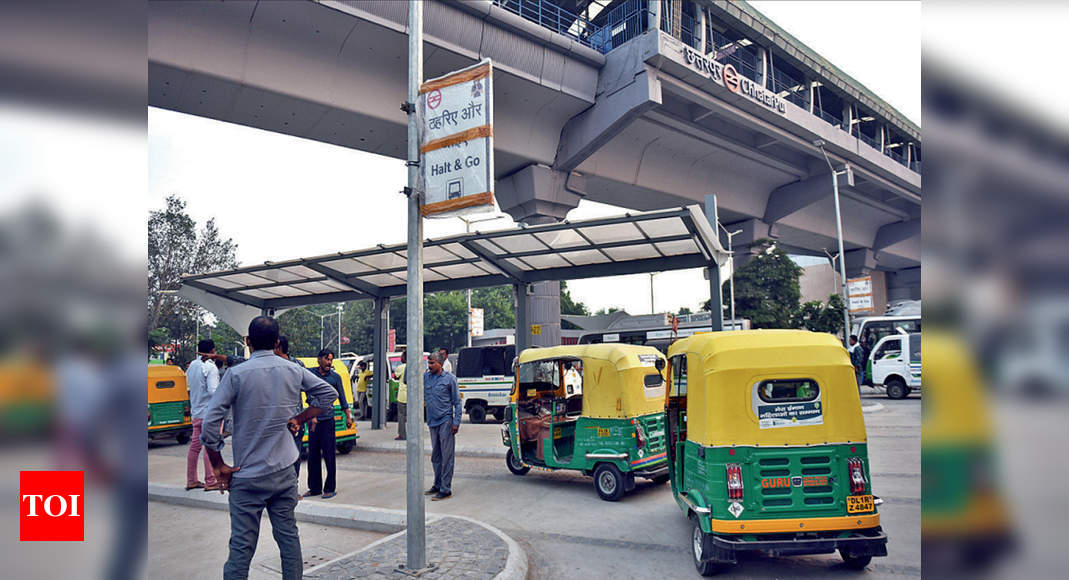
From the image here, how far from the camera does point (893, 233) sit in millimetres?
41031

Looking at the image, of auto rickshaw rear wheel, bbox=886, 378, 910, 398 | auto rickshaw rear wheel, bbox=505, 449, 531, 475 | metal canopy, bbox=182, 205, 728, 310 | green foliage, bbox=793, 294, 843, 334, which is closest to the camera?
auto rickshaw rear wheel, bbox=505, 449, 531, 475

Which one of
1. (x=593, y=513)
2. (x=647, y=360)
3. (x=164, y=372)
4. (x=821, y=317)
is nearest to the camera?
(x=593, y=513)

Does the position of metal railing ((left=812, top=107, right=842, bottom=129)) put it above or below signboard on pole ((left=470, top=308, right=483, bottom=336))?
above

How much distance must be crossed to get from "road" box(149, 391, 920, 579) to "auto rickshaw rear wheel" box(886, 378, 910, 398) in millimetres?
9554

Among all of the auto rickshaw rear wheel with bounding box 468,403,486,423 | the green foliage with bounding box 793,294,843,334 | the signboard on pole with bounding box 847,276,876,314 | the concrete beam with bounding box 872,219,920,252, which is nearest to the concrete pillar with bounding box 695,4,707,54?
the signboard on pole with bounding box 847,276,876,314

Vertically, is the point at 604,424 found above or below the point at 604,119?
below

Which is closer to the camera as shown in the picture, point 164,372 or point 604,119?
point 164,372

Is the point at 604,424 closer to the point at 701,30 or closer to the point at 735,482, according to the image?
the point at 735,482

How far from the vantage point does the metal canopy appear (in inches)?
434

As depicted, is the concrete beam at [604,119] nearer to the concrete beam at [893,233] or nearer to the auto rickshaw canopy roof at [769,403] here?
the auto rickshaw canopy roof at [769,403]

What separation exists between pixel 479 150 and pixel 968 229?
14.1 feet

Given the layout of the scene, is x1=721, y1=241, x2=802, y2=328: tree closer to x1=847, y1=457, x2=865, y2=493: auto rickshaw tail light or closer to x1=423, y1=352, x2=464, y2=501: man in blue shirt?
x1=423, y1=352, x2=464, y2=501: man in blue shirt

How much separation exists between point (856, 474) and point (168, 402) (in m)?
15.0

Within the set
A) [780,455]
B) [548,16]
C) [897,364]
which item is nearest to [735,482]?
[780,455]
